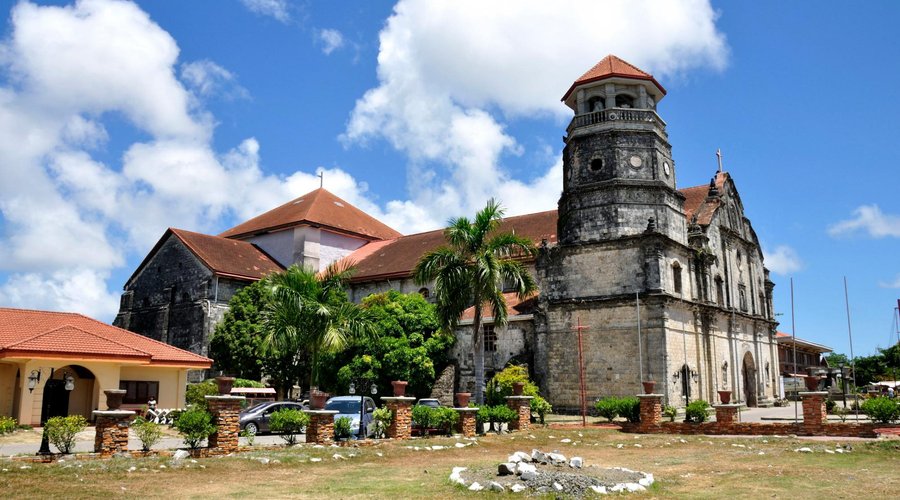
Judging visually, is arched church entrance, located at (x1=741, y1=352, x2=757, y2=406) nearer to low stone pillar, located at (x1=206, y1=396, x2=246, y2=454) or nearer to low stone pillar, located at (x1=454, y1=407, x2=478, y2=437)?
low stone pillar, located at (x1=454, y1=407, x2=478, y2=437)

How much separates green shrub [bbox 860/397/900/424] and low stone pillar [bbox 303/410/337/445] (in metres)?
14.6

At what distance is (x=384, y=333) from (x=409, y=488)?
21.1 m

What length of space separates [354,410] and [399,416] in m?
3.14

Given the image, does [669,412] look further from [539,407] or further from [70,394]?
[70,394]

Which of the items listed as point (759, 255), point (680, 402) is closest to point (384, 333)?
point (680, 402)

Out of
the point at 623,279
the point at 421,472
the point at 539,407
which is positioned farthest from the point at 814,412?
the point at 421,472

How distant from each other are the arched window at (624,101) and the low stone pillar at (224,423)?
2177 cm

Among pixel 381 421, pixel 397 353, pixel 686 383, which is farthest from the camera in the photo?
pixel 397 353

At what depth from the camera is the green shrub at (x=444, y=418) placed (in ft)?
65.7

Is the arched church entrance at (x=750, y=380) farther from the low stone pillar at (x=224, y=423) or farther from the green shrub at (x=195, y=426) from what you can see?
the green shrub at (x=195, y=426)

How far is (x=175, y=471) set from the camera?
41.6ft

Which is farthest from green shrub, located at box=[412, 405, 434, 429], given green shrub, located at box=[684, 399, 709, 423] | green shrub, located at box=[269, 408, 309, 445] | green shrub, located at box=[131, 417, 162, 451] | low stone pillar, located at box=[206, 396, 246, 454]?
green shrub, located at box=[684, 399, 709, 423]

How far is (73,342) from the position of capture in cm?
2478

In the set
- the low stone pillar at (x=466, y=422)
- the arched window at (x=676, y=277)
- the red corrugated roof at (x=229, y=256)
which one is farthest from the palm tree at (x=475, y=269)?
the red corrugated roof at (x=229, y=256)
